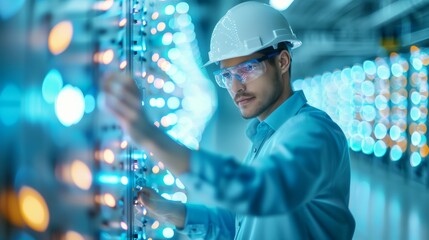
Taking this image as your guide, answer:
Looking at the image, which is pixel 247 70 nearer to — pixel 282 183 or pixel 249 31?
pixel 249 31

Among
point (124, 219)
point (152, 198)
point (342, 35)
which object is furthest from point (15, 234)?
point (342, 35)

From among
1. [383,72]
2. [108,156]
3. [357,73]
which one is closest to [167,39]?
[108,156]

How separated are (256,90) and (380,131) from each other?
32.2 ft

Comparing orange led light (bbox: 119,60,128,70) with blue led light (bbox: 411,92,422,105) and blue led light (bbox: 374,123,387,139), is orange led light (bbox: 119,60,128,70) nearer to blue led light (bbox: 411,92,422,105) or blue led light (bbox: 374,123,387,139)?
blue led light (bbox: 411,92,422,105)

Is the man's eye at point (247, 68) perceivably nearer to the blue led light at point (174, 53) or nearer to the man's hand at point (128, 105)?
the man's hand at point (128, 105)

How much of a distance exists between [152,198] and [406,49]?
8932mm

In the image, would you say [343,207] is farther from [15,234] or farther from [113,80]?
[15,234]

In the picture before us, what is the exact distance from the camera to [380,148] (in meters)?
11.0

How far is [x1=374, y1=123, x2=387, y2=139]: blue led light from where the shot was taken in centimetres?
1059

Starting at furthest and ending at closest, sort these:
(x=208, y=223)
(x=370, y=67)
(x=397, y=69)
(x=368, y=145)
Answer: (x=368, y=145), (x=370, y=67), (x=397, y=69), (x=208, y=223)

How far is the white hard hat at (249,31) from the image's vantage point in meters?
1.65

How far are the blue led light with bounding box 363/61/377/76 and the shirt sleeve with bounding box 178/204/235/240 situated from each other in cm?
957

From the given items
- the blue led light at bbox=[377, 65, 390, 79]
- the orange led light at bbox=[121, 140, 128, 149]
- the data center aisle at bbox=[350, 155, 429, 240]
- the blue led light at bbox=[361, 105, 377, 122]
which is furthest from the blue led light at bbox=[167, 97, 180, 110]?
the blue led light at bbox=[361, 105, 377, 122]

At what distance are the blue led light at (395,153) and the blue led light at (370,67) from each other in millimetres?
1745
